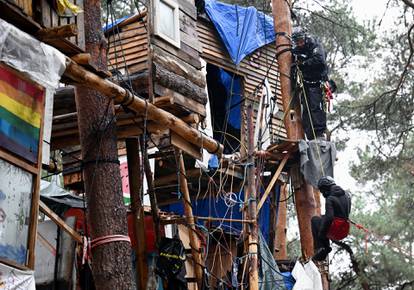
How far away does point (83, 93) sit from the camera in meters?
9.34

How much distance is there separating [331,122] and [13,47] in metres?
18.7

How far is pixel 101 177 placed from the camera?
8953 millimetres

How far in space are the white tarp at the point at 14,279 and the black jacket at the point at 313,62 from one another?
29.3 feet

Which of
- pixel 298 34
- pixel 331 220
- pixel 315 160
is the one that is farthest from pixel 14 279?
pixel 298 34

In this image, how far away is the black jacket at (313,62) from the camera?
47.9 feet

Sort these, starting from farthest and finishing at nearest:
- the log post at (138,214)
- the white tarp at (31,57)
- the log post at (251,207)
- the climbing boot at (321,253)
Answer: the climbing boot at (321,253) < the log post at (251,207) < the log post at (138,214) < the white tarp at (31,57)

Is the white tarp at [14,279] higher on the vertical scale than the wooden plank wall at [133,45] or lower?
lower

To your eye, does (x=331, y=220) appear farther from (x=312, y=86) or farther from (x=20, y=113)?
(x=20, y=113)

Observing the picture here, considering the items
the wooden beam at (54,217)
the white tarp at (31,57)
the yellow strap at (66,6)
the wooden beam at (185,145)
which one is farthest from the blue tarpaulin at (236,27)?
the white tarp at (31,57)

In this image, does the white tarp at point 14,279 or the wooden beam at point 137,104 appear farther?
the wooden beam at point 137,104

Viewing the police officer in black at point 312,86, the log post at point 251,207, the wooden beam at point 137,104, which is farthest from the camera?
the police officer in black at point 312,86

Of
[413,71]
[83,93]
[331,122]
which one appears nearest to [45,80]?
[83,93]

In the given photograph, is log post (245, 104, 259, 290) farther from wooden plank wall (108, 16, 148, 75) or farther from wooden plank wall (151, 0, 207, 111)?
wooden plank wall (108, 16, 148, 75)

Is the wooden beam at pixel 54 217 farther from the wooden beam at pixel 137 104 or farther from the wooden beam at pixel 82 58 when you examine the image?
the wooden beam at pixel 82 58
